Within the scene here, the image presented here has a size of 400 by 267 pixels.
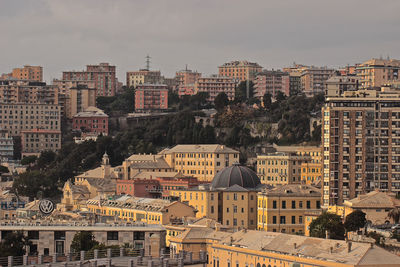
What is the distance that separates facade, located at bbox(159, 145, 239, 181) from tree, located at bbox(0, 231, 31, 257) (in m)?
72.1

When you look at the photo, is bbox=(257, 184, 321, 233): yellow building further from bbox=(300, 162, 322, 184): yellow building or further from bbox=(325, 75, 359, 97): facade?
bbox=(325, 75, 359, 97): facade

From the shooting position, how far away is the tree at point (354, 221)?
92.7 meters

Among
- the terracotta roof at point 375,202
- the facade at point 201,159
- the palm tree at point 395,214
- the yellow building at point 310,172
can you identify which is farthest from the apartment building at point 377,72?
the palm tree at point 395,214

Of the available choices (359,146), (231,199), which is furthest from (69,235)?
(359,146)

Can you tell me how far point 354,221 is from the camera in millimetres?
93312

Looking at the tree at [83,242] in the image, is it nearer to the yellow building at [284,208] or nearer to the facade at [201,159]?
the yellow building at [284,208]

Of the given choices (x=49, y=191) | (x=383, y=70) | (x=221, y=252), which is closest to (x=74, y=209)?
(x=49, y=191)

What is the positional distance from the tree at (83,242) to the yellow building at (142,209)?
30213 millimetres

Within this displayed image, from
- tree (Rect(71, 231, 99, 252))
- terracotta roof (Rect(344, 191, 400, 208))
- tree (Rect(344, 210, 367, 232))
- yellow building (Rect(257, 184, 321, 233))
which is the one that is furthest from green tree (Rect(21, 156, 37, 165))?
tree (Rect(71, 231, 99, 252))

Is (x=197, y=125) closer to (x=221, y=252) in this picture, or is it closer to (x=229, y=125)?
(x=229, y=125)

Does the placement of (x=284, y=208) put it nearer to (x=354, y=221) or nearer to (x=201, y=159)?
(x=354, y=221)

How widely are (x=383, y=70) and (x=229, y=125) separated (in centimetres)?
2403

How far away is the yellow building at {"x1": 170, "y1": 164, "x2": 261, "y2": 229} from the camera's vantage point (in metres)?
118

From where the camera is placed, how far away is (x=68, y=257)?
6575cm
